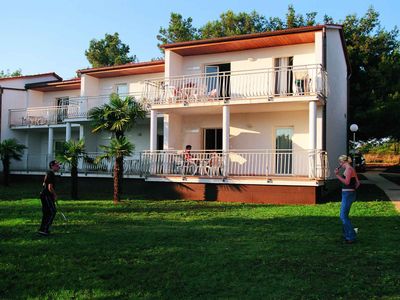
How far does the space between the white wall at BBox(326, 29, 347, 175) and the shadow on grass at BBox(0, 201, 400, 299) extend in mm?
7354

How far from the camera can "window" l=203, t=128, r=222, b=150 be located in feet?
62.1

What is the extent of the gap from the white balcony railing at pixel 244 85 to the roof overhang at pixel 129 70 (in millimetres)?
2128

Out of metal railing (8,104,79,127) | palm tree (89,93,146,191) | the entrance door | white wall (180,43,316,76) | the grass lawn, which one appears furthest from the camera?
metal railing (8,104,79,127)

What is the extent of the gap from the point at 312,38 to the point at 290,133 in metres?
3.84

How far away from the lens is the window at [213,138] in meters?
18.9

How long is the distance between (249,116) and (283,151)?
216 cm

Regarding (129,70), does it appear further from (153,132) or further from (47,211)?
(47,211)

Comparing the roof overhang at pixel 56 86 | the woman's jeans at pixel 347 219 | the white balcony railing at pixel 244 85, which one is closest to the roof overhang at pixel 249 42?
the white balcony railing at pixel 244 85

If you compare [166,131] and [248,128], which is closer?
[248,128]

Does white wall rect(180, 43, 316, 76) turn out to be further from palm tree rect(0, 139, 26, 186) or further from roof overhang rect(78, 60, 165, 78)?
palm tree rect(0, 139, 26, 186)

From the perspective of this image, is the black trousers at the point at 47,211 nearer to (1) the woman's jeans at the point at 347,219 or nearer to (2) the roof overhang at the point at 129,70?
(1) the woman's jeans at the point at 347,219

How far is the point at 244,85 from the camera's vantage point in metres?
17.6

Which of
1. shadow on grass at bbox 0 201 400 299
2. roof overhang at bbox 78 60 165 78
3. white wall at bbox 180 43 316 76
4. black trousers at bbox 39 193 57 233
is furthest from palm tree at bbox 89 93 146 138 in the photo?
black trousers at bbox 39 193 57 233

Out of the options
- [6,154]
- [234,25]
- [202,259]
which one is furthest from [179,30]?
[202,259]
